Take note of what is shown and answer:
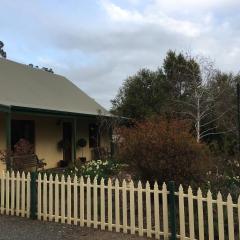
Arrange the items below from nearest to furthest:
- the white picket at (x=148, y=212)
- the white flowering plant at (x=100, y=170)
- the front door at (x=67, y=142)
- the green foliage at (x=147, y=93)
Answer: the white picket at (x=148, y=212)
the white flowering plant at (x=100, y=170)
the front door at (x=67, y=142)
the green foliage at (x=147, y=93)

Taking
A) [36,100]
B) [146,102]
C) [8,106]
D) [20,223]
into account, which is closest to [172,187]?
[20,223]

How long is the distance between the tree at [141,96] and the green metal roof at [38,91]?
165 cm

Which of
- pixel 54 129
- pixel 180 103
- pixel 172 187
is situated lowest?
pixel 172 187

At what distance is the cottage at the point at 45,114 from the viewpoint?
14398 mm

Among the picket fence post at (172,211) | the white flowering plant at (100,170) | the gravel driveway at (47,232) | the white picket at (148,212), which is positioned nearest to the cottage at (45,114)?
the white flowering plant at (100,170)

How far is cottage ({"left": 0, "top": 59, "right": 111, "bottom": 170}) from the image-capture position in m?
14.4

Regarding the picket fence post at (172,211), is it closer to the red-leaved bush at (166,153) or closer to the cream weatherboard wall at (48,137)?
the red-leaved bush at (166,153)

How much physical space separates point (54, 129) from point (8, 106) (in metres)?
5.98

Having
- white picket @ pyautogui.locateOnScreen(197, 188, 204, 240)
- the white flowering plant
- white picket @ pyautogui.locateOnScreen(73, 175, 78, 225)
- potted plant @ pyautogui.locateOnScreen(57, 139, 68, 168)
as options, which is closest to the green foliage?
potted plant @ pyautogui.locateOnScreen(57, 139, 68, 168)

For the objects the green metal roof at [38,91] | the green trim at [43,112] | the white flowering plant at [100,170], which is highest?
the green metal roof at [38,91]

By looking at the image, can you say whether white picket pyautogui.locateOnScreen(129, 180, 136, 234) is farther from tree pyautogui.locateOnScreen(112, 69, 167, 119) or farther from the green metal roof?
tree pyautogui.locateOnScreen(112, 69, 167, 119)

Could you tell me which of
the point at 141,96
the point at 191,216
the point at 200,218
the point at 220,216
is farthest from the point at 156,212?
the point at 141,96

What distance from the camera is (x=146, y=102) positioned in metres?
23.1

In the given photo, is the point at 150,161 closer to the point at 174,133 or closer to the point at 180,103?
the point at 174,133
